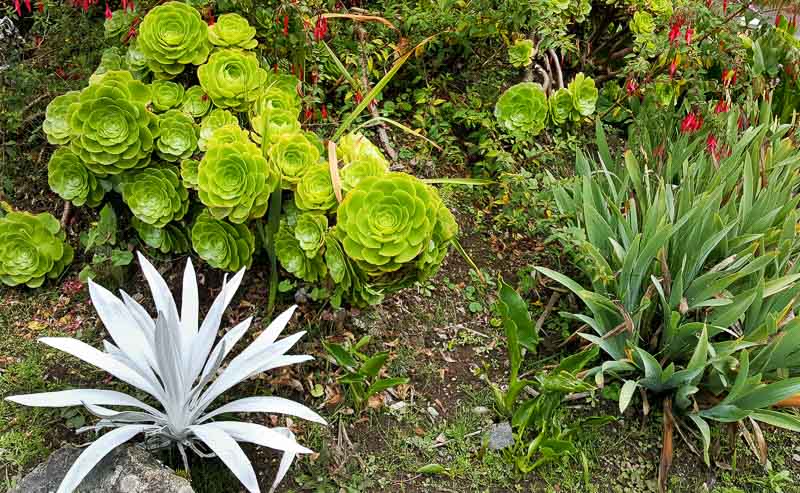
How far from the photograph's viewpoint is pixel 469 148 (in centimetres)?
294

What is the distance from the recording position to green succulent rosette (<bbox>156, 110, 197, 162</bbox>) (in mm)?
2139

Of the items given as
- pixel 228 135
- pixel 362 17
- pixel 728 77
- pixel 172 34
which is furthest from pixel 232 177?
pixel 728 77

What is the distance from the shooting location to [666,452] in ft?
7.03

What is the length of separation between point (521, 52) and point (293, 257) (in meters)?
1.42

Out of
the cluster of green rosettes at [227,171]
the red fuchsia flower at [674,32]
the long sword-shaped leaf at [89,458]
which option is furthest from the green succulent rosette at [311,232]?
the red fuchsia flower at [674,32]

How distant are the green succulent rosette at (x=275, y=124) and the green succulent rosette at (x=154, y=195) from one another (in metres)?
0.28

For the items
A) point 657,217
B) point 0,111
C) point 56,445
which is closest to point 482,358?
point 657,217

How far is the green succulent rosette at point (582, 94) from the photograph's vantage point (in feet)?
9.56

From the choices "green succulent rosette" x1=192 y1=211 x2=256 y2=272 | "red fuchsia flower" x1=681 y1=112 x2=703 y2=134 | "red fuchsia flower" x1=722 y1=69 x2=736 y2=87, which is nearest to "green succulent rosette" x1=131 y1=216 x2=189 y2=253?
"green succulent rosette" x1=192 y1=211 x2=256 y2=272

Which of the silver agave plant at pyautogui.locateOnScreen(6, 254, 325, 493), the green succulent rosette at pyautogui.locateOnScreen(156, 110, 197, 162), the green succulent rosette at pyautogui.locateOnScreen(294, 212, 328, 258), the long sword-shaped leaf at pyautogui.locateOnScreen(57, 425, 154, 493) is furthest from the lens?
the green succulent rosette at pyautogui.locateOnScreen(156, 110, 197, 162)

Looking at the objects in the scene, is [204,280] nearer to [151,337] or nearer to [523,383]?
[151,337]

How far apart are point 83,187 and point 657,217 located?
1.83 m

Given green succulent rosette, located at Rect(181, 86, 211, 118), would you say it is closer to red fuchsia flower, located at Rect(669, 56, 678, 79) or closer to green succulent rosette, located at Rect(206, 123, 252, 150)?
green succulent rosette, located at Rect(206, 123, 252, 150)

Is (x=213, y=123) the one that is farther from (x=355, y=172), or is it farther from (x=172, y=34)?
(x=355, y=172)
